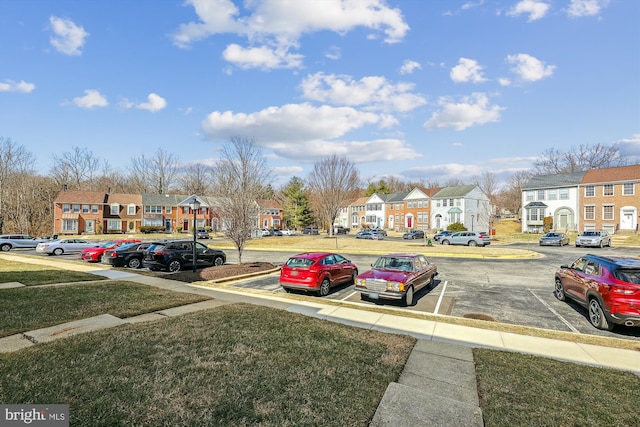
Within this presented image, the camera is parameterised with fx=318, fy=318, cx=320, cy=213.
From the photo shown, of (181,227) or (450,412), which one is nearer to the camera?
(450,412)

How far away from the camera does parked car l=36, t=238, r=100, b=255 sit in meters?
28.2

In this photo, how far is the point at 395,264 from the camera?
11797 mm

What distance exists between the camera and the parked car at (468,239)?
110 feet

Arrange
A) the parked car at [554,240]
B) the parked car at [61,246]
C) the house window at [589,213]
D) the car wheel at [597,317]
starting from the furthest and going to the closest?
the house window at [589,213], the parked car at [554,240], the parked car at [61,246], the car wheel at [597,317]

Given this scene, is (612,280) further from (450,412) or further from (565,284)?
(450,412)

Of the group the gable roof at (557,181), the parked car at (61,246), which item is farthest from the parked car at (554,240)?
the parked car at (61,246)

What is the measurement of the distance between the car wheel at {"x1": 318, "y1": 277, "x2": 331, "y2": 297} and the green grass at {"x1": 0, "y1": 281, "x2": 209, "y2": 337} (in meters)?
4.33

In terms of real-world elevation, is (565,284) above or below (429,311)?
above

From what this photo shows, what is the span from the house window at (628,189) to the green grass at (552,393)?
53.2 meters

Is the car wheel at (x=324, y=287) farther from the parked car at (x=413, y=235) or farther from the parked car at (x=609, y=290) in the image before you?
the parked car at (x=413, y=235)

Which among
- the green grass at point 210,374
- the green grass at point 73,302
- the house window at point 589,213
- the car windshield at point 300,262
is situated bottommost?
the green grass at point 73,302

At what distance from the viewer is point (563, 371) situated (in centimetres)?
545

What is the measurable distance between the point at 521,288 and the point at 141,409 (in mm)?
Answer: 15029

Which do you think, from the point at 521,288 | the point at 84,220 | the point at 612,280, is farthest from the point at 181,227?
the point at 612,280
